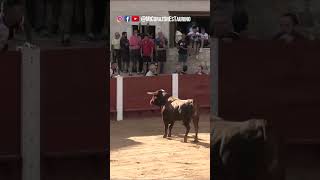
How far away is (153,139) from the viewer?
1134cm

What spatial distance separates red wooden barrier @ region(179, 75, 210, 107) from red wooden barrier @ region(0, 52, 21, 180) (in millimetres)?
9277

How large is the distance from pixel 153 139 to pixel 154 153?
1535 millimetres

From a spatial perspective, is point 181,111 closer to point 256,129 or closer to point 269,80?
point 256,129

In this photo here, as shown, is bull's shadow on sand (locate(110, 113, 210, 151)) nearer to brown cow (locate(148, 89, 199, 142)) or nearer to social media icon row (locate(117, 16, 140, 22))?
brown cow (locate(148, 89, 199, 142))

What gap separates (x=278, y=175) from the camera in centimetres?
576

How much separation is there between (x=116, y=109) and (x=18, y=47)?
8528mm

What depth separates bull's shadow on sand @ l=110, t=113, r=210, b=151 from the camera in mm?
11055

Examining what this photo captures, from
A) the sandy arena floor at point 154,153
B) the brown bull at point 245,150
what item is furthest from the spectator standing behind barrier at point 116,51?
the brown bull at point 245,150

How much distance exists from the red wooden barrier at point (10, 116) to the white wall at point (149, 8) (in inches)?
596

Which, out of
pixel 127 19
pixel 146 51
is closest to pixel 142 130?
pixel 146 51

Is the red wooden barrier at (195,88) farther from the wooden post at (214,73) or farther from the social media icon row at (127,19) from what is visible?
the wooden post at (214,73)


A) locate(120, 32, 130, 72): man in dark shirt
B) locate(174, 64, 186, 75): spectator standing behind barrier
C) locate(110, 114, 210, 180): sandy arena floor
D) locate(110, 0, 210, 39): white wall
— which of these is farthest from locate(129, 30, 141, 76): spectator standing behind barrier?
locate(110, 114, 210, 180): sandy arena floor

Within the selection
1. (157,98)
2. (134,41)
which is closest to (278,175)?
(157,98)

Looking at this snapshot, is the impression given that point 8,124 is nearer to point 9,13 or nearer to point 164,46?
point 9,13
